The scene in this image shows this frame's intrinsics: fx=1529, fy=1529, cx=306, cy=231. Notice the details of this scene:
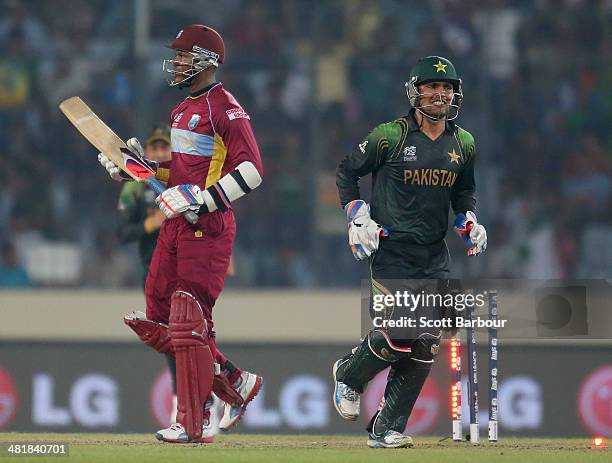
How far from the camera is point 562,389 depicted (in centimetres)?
1273

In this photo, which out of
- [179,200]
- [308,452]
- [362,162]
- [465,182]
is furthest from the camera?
[465,182]

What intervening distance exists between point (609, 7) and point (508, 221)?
91.3 inches

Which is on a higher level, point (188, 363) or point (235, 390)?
point (188, 363)

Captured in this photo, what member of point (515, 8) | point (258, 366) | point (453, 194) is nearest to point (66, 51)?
point (258, 366)

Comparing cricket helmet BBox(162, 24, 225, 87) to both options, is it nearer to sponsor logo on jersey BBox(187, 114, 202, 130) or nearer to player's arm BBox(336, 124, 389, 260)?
sponsor logo on jersey BBox(187, 114, 202, 130)

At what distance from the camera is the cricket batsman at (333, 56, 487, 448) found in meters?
7.95

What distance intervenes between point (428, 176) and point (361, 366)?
1.06m

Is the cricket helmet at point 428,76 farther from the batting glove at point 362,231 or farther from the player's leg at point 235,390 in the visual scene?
the player's leg at point 235,390

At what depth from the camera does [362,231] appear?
782 centimetres

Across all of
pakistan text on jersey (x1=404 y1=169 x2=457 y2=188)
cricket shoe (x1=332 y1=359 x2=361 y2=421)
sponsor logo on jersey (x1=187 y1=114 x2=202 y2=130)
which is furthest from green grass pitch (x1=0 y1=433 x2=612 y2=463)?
sponsor logo on jersey (x1=187 y1=114 x2=202 y2=130)

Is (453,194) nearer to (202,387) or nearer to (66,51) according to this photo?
(202,387)

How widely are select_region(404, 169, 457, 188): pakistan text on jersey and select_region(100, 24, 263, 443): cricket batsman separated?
0.78 meters

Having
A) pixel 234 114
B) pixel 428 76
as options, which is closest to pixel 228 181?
pixel 234 114

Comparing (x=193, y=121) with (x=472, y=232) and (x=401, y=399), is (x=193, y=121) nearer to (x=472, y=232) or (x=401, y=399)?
(x=472, y=232)
